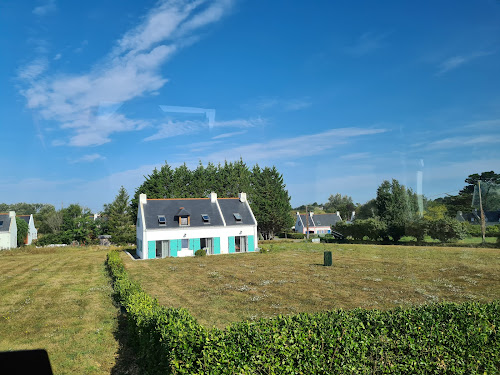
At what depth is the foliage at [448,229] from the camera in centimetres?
3878

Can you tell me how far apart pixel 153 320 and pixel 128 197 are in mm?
57292

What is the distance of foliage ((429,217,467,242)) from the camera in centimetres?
3878

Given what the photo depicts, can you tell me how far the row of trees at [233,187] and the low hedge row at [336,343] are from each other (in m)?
50.8

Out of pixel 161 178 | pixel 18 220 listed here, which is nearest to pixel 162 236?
pixel 161 178

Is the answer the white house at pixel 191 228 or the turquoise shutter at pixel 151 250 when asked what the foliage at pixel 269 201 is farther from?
the turquoise shutter at pixel 151 250

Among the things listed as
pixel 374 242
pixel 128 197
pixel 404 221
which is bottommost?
pixel 374 242

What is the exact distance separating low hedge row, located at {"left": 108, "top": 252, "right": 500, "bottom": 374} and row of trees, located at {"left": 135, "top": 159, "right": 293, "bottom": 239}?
50768 millimetres

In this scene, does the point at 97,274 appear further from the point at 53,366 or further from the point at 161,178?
the point at 161,178

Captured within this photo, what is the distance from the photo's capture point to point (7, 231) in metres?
49.0

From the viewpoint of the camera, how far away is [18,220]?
55.8m

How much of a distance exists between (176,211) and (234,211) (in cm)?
769

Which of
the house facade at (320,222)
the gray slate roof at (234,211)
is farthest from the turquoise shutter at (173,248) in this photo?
the house facade at (320,222)

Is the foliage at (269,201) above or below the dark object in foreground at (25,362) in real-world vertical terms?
above

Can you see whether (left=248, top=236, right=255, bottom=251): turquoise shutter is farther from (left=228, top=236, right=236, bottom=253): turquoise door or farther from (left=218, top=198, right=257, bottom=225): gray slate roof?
(left=228, top=236, right=236, bottom=253): turquoise door
